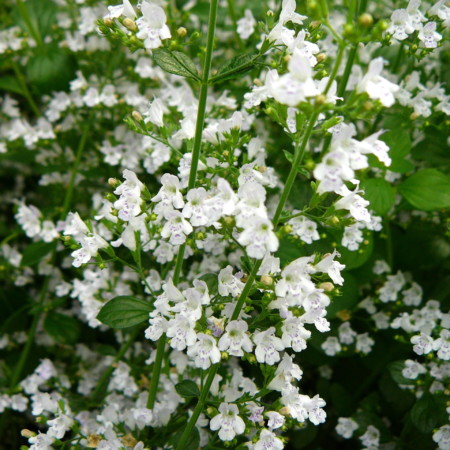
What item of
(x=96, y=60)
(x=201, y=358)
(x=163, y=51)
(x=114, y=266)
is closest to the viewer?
(x=201, y=358)

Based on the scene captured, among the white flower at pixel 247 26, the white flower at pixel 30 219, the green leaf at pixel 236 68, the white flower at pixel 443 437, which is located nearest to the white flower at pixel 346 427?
the white flower at pixel 443 437

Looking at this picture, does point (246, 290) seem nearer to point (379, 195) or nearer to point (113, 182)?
point (113, 182)

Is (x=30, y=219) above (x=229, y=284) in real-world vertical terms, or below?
above

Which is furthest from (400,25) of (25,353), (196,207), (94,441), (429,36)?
(25,353)

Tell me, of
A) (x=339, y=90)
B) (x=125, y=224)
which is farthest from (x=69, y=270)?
(x=339, y=90)

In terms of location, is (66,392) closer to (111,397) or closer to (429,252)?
(111,397)

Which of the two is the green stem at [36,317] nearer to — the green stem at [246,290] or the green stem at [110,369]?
the green stem at [110,369]
